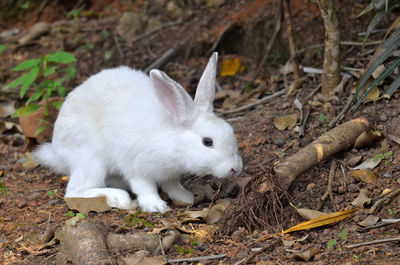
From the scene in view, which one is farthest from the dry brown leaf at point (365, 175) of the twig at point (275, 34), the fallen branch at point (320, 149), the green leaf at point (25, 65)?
the green leaf at point (25, 65)

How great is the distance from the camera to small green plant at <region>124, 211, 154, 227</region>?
13.5ft

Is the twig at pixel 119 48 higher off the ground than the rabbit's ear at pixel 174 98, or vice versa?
the rabbit's ear at pixel 174 98

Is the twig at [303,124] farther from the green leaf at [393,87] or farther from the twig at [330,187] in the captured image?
the green leaf at [393,87]

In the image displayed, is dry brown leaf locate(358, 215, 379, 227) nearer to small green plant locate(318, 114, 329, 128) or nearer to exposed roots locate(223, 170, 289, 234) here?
exposed roots locate(223, 170, 289, 234)

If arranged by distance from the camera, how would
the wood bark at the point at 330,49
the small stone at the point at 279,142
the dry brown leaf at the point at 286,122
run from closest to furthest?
the wood bark at the point at 330,49
the small stone at the point at 279,142
the dry brown leaf at the point at 286,122

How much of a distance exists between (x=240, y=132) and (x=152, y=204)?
139 centimetres

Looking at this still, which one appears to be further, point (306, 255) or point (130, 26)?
point (130, 26)

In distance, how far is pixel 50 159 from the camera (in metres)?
5.24

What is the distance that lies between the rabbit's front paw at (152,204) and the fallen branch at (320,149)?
1036mm

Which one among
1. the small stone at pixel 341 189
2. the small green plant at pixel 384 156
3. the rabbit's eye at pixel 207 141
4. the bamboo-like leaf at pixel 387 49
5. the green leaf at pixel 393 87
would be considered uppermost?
the bamboo-like leaf at pixel 387 49

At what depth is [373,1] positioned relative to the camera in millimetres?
4379

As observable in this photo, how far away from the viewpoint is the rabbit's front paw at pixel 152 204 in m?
4.48

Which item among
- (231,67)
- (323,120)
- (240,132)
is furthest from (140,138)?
(231,67)

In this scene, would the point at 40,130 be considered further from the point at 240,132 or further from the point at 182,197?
the point at 240,132
